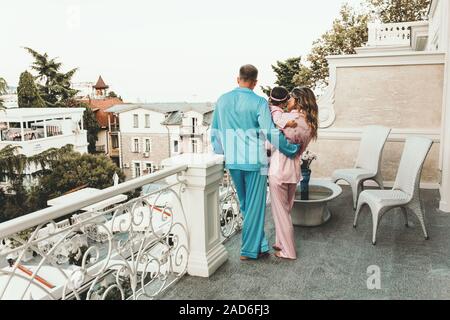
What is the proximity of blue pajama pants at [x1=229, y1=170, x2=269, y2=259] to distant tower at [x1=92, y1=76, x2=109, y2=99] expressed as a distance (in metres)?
52.9

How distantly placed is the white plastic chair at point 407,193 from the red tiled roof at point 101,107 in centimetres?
4272

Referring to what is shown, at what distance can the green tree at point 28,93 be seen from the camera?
39500 millimetres

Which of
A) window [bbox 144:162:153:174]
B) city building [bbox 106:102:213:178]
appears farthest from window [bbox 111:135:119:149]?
window [bbox 144:162:153:174]

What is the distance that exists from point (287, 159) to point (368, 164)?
2.07m

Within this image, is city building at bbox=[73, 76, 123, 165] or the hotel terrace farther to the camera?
city building at bbox=[73, 76, 123, 165]

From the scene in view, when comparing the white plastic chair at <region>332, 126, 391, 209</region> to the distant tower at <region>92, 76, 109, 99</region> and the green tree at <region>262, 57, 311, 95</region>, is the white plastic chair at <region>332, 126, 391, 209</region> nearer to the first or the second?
the green tree at <region>262, 57, 311, 95</region>

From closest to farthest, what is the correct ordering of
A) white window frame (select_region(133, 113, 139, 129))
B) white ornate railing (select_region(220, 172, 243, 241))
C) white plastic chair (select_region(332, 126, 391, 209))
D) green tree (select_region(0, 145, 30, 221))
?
white ornate railing (select_region(220, 172, 243, 241))
white plastic chair (select_region(332, 126, 391, 209))
green tree (select_region(0, 145, 30, 221))
white window frame (select_region(133, 113, 139, 129))

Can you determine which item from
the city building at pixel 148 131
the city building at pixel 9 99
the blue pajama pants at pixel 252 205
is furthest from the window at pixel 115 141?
the blue pajama pants at pixel 252 205

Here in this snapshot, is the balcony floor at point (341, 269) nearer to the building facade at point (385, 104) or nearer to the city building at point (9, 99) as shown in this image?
the building facade at point (385, 104)

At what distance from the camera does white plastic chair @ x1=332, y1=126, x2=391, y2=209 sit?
463 centimetres

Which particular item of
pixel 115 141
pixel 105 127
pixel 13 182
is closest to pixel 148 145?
pixel 115 141

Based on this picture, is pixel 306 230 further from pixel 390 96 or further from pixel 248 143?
pixel 390 96
